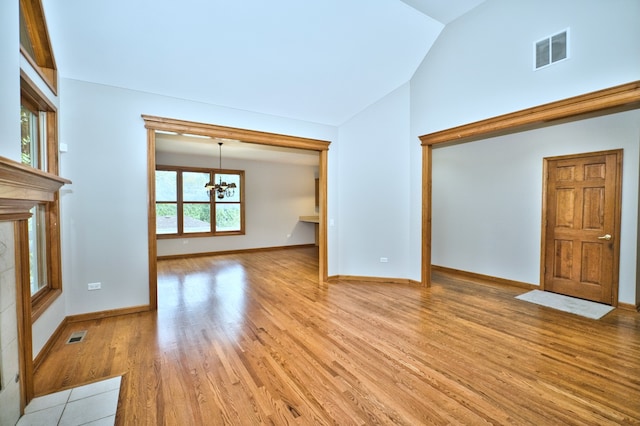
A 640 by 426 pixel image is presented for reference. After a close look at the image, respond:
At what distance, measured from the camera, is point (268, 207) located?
907 centimetres

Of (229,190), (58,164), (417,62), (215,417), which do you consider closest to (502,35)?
(417,62)

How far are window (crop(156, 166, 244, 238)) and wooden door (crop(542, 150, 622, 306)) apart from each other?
6.97 metres

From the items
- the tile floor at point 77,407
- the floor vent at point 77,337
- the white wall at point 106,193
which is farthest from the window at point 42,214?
the tile floor at point 77,407

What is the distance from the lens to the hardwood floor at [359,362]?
76.1 inches

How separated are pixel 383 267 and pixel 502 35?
12.4 ft

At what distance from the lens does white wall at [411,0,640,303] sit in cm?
287

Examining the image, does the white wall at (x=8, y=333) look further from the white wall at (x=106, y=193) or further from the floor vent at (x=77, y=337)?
the white wall at (x=106, y=193)

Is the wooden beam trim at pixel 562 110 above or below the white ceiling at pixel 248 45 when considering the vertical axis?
below

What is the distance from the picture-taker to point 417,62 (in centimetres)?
455

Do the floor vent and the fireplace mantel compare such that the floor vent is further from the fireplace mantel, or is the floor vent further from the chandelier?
the chandelier

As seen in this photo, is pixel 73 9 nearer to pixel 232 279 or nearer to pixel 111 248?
pixel 111 248

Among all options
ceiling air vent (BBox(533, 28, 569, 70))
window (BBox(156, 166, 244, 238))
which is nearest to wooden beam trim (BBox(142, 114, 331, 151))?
ceiling air vent (BBox(533, 28, 569, 70))

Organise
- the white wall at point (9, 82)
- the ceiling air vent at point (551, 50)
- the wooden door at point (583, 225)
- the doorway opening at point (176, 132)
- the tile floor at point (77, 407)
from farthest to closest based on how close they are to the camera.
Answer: the wooden door at point (583, 225), the doorway opening at point (176, 132), the ceiling air vent at point (551, 50), the tile floor at point (77, 407), the white wall at point (9, 82)

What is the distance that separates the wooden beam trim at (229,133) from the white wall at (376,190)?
68cm
